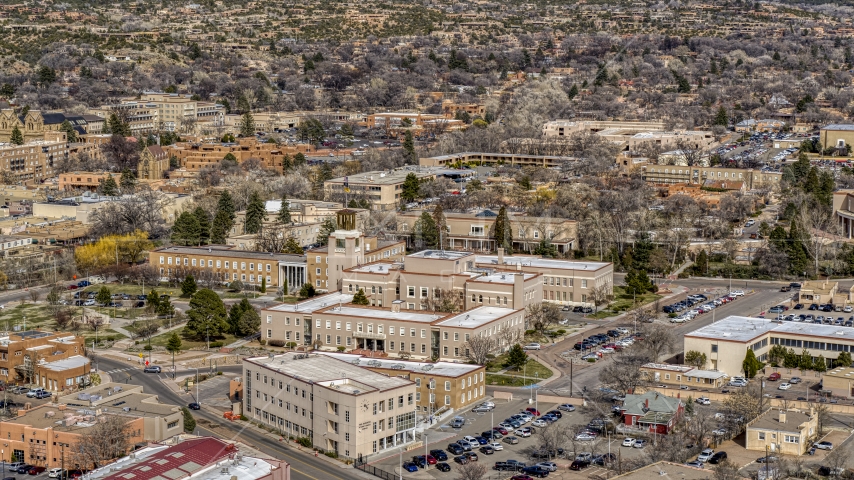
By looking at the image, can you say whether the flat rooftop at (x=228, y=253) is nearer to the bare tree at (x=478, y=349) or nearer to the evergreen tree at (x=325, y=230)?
the evergreen tree at (x=325, y=230)

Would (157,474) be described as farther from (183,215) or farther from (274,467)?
(183,215)

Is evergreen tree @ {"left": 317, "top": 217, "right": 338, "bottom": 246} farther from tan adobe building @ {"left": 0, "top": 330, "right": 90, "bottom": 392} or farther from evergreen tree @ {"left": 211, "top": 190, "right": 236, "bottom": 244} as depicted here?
tan adobe building @ {"left": 0, "top": 330, "right": 90, "bottom": 392}

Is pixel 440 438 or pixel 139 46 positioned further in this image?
pixel 139 46

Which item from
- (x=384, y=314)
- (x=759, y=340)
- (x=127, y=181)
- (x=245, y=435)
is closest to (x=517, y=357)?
(x=384, y=314)

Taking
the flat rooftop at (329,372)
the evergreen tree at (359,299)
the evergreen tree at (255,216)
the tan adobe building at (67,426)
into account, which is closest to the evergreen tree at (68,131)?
the evergreen tree at (255,216)

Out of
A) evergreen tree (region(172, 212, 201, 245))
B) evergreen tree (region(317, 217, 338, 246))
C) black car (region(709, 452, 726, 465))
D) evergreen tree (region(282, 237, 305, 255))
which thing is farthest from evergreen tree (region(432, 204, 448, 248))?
black car (region(709, 452, 726, 465))

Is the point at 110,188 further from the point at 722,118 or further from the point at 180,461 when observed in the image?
the point at 722,118

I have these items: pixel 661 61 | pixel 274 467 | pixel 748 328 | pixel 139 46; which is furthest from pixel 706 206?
pixel 139 46
